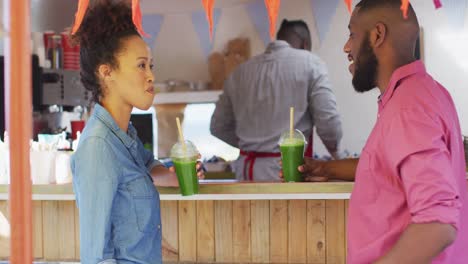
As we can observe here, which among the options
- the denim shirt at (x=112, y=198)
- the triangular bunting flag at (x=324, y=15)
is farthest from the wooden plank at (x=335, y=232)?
the triangular bunting flag at (x=324, y=15)

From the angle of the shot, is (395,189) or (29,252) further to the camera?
(395,189)

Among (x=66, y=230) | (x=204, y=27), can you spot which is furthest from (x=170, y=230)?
(x=204, y=27)

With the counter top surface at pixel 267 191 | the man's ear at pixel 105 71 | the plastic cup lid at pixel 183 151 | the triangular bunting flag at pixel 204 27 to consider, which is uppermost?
the triangular bunting flag at pixel 204 27

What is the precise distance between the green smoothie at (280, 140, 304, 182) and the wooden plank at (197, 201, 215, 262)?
0.48 meters

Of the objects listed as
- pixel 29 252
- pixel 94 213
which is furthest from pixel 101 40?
pixel 29 252

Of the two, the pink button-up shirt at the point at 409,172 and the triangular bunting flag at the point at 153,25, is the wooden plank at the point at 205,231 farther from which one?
the triangular bunting flag at the point at 153,25

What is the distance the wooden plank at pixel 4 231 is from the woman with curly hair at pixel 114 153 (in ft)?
4.03

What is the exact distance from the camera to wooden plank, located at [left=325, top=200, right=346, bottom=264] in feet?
9.65

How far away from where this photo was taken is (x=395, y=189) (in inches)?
65.1

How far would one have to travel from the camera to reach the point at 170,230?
10.1 ft

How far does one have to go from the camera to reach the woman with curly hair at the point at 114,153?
1893mm

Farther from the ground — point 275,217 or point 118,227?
point 118,227

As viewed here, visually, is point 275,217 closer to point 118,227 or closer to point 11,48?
point 118,227

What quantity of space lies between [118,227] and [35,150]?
1250 millimetres
